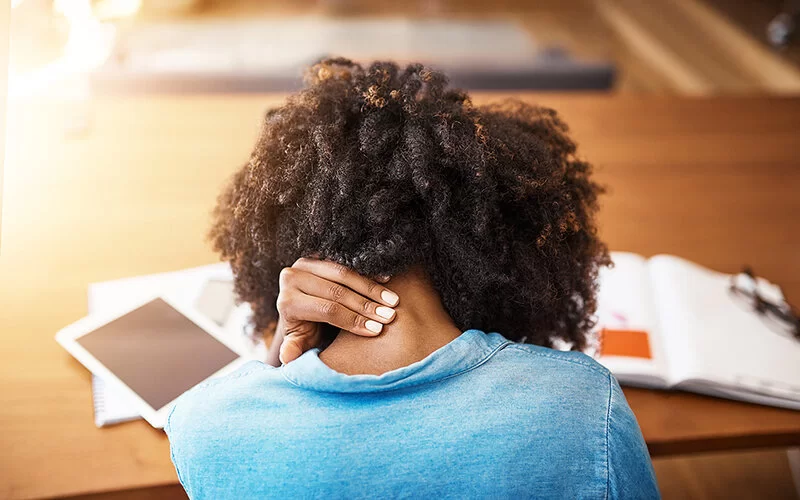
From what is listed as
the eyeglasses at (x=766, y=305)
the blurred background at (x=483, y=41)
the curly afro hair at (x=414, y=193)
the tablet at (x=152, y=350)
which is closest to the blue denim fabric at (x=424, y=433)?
the curly afro hair at (x=414, y=193)

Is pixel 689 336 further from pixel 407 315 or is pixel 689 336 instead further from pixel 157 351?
pixel 157 351

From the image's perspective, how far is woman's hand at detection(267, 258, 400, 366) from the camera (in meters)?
0.82

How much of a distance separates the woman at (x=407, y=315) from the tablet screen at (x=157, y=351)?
187 mm

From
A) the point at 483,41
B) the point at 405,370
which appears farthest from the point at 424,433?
the point at 483,41

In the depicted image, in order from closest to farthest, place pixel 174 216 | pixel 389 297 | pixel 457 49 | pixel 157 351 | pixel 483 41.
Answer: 1. pixel 389 297
2. pixel 157 351
3. pixel 174 216
4. pixel 457 49
5. pixel 483 41

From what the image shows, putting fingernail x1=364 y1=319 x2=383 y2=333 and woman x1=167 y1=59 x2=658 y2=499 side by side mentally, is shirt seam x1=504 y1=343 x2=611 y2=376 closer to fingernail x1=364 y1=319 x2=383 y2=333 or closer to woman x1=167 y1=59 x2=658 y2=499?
woman x1=167 y1=59 x2=658 y2=499

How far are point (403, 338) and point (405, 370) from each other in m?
0.07

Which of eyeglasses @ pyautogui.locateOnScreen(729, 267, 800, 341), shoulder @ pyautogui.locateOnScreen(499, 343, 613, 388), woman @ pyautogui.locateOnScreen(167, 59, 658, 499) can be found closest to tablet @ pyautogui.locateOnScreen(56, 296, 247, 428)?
woman @ pyautogui.locateOnScreen(167, 59, 658, 499)

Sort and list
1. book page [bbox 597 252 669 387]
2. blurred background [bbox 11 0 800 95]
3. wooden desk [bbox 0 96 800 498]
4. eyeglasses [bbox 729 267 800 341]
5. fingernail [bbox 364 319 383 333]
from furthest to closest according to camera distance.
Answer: blurred background [bbox 11 0 800 95]
eyeglasses [bbox 729 267 800 341]
book page [bbox 597 252 669 387]
wooden desk [bbox 0 96 800 498]
fingernail [bbox 364 319 383 333]

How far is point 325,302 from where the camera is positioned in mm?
857

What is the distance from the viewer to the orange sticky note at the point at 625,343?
1129 mm

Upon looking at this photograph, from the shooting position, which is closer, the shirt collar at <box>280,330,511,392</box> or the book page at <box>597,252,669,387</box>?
the shirt collar at <box>280,330,511,392</box>

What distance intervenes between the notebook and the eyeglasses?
2.74 ft

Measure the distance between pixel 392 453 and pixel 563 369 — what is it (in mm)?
219
